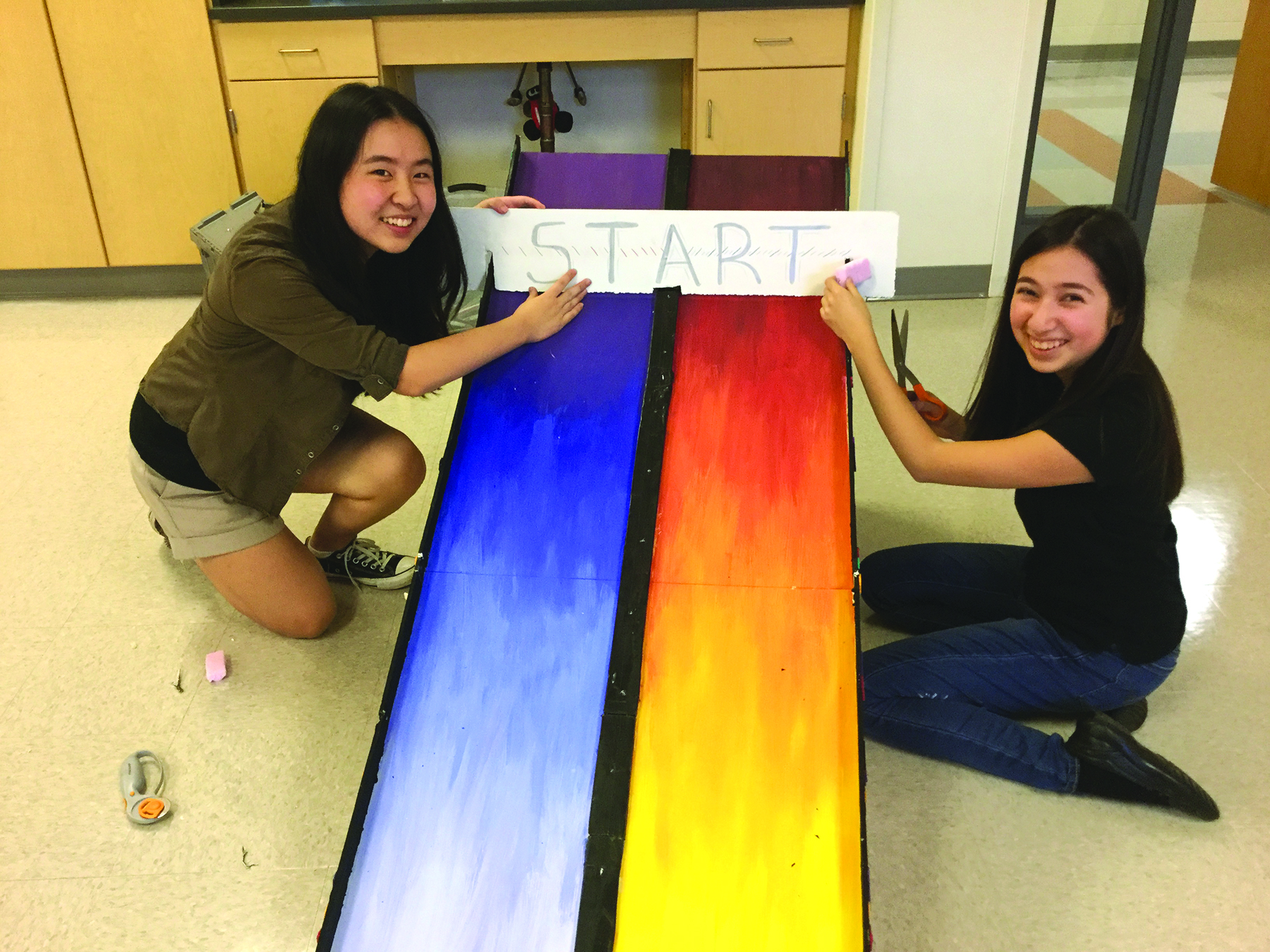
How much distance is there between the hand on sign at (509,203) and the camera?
61.3 inches

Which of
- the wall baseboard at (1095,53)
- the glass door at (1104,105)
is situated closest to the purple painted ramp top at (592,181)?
the glass door at (1104,105)

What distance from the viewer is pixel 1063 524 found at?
4.93ft

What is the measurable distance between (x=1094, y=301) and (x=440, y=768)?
103 centimetres

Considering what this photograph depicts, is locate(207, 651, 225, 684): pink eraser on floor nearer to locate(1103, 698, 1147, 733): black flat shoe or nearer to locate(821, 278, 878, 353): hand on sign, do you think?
locate(821, 278, 878, 353): hand on sign

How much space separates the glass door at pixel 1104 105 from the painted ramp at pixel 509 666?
213 centimetres

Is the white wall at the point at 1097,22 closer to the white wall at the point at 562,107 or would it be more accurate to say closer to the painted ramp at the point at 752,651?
the white wall at the point at 562,107

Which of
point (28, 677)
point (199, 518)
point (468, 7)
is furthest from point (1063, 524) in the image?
point (468, 7)

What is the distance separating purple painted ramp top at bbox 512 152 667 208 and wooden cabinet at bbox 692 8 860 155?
1.44 metres

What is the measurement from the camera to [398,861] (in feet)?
3.79

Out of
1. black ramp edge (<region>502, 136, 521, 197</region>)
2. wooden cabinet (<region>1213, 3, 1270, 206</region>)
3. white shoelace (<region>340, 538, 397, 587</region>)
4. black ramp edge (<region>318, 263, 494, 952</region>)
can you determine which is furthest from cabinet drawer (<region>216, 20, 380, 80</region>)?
wooden cabinet (<region>1213, 3, 1270, 206</region>)

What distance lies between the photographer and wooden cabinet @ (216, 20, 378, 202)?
2.99 m

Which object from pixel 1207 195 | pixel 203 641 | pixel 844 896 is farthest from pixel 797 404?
pixel 1207 195

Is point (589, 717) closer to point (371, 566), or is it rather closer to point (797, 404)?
point (797, 404)

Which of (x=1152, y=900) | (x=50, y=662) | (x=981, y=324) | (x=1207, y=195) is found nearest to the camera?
(x=1152, y=900)
